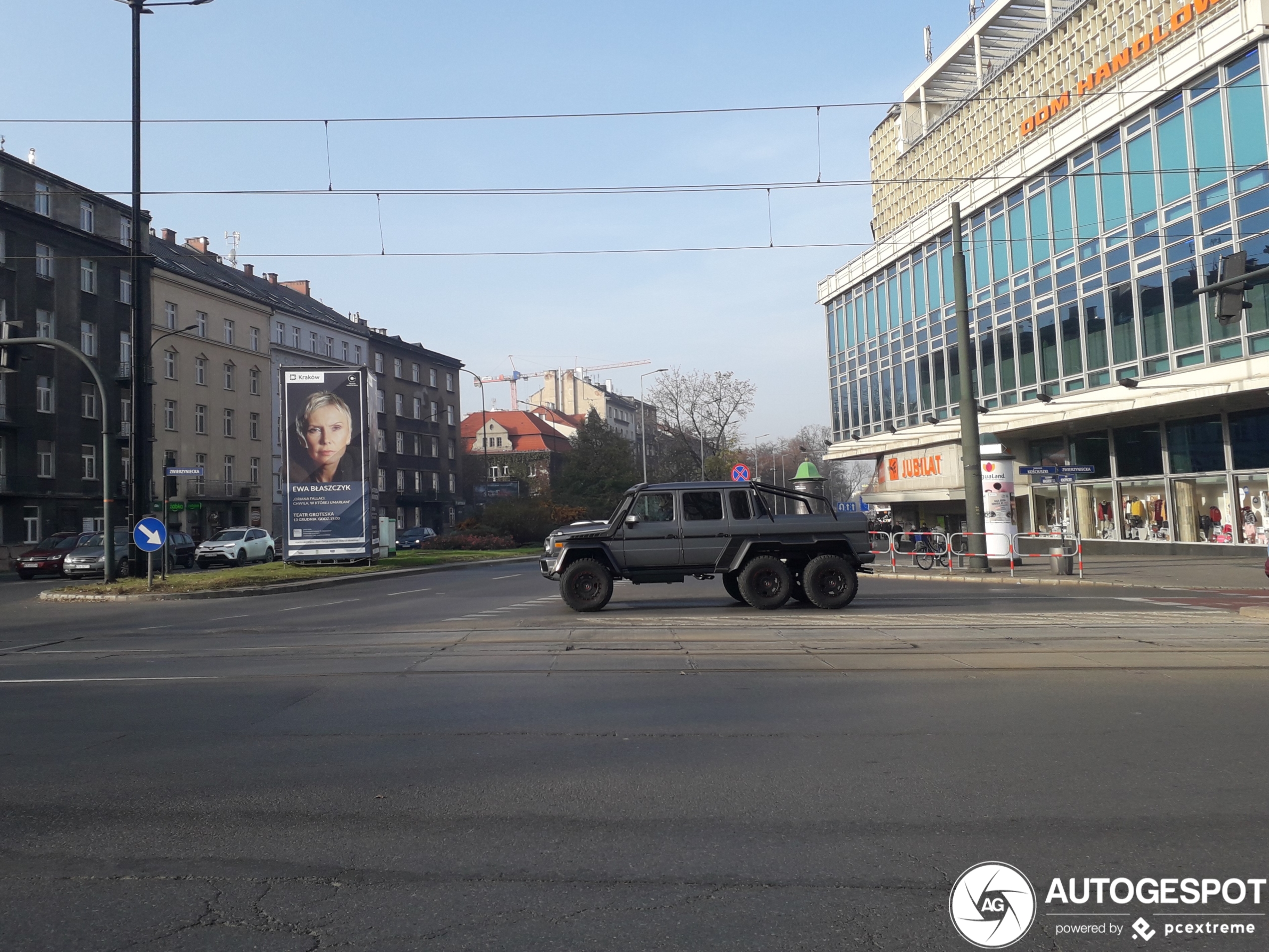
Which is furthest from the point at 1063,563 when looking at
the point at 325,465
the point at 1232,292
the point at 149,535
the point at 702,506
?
the point at 325,465

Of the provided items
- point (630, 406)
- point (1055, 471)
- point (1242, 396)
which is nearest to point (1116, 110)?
point (1242, 396)

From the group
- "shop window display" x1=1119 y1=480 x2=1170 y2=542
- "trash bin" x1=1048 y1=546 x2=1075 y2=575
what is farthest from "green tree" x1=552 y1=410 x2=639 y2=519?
"trash bin" x1=1048 y1=546 x2=1075 y2=575

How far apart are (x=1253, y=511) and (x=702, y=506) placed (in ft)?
60.2

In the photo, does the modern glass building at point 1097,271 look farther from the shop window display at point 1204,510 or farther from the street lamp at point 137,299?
the street lamp at point 137,299

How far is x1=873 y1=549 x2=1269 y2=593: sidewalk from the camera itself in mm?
20469

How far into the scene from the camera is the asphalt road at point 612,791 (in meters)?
3.89

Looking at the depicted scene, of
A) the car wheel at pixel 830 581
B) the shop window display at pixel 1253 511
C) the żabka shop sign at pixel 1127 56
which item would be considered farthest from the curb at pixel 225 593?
the żabka shop sign at pixel 1127 56

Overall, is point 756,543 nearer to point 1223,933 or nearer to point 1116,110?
point 1223,933

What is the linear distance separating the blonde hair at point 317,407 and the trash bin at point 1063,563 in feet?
65.7

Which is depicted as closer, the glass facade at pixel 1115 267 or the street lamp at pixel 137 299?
the street lamp at pixel 137 299

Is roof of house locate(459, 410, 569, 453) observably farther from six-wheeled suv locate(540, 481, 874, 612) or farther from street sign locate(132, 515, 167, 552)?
six-wheeled suv locate(540, 481, 874, 612)

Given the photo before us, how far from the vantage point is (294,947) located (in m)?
3.63

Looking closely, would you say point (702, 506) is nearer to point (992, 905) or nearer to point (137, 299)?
point (992, 905)

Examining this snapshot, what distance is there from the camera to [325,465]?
101 feet
